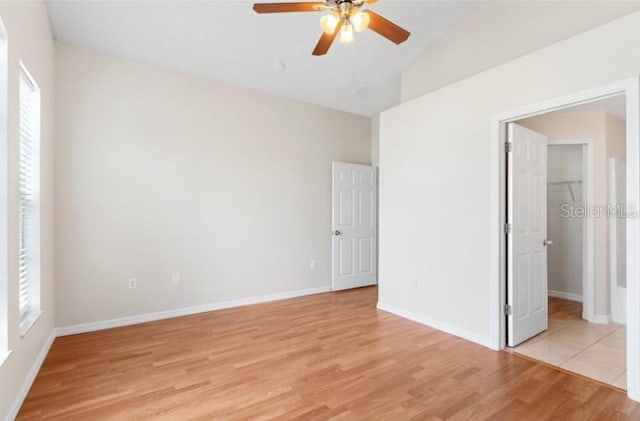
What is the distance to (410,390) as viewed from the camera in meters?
2.21

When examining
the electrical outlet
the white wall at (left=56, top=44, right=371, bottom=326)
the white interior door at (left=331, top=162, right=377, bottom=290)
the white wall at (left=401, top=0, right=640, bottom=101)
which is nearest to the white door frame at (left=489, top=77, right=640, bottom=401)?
the white wall at (left=401, top=0, right=640, bottom=101)

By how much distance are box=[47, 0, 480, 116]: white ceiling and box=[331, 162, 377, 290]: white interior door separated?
1.37 metres

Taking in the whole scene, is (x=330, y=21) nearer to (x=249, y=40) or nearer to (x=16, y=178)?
(x=249, y=40)

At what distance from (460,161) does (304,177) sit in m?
2.32

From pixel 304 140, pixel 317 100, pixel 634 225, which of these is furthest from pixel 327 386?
pixel 317 100

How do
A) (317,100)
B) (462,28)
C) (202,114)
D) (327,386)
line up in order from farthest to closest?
(317,100), (202,114), (462,28), (327,386)

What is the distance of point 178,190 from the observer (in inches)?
148

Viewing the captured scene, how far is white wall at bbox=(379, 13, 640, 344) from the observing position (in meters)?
2.35

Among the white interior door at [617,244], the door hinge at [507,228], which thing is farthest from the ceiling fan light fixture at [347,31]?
the white interior door at [617,244]

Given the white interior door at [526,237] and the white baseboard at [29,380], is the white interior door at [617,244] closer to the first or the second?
the white interior door at [526,237]

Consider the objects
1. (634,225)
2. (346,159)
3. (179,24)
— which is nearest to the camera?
(634,225)

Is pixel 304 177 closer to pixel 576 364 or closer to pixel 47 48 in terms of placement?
pixel 47 48

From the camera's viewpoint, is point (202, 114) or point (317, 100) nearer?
point (202, 114)

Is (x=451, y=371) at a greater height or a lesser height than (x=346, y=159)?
lesser
